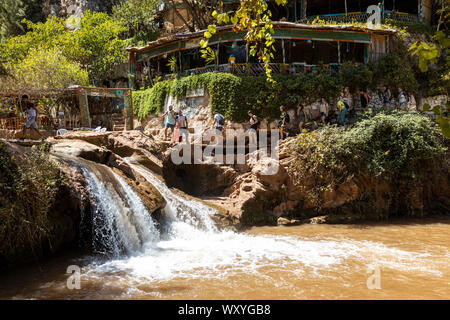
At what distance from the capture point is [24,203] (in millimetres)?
6910

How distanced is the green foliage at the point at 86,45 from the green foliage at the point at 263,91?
49.4 feet

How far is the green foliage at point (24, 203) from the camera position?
6605 millimetres

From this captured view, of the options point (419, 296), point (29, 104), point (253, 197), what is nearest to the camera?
point (419, 296)

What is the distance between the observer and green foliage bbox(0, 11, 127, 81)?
2994 centimetres

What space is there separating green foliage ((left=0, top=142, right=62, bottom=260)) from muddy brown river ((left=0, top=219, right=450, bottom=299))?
2.00 feet

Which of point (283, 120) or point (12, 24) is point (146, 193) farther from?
point (12, 24)

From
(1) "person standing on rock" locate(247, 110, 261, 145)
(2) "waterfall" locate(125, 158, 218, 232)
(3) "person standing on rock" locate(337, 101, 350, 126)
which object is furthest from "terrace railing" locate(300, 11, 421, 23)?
(2) "waterfall" locate(125, 158, 218, 232)

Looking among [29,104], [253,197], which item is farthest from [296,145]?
[29,104]

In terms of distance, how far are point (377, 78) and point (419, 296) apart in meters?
16.6

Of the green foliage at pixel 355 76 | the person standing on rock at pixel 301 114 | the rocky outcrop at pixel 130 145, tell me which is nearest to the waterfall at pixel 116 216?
the rocky outcrop at pixel 130 145

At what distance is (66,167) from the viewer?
28.5ft

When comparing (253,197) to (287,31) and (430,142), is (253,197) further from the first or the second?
(287,31)

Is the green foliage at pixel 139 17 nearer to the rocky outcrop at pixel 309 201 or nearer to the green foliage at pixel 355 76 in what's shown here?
the green foliage at pixel 355 76

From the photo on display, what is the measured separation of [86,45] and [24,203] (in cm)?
2713
